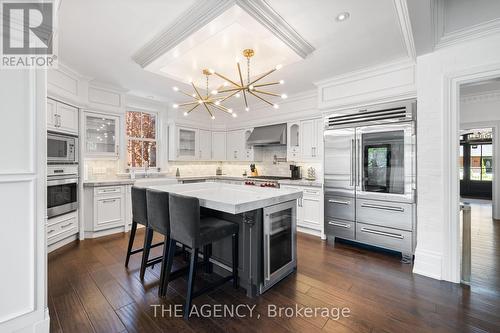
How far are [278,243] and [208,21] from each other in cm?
233

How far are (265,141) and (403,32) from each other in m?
3.10

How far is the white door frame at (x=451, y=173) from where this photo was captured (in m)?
2.48

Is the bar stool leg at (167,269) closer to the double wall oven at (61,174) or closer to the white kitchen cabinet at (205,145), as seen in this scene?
the double wall oven at (61,174)

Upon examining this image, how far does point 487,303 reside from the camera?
206 centimetres

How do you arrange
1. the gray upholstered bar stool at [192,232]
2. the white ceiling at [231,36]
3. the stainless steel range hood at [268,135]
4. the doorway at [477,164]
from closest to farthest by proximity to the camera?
the gray upholstered bar stool at [192,232] → the white ceiling at [231,36] → the stainless steel range hood at [268,135] → the doorway at [477,164]

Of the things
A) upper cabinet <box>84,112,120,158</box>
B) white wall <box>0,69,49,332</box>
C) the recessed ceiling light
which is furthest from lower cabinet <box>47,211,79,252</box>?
the recessed ceiling light

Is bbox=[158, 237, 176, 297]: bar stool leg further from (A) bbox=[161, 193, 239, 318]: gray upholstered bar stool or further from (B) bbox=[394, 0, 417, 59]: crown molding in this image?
(B) bbox=[394, 0, 417, 59]: crown molding

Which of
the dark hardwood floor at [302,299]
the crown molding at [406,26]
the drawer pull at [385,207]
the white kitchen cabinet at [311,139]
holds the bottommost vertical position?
the dark hardwood floor at [302,299]

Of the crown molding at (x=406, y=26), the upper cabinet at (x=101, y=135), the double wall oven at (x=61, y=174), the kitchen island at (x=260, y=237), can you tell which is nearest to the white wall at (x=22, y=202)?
the kitchen island at (x=260, y=237)

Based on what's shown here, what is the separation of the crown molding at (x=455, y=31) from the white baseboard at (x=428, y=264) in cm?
236

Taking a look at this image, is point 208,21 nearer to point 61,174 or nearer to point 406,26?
point 406,26

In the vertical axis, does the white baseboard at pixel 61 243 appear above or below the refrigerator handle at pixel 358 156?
below

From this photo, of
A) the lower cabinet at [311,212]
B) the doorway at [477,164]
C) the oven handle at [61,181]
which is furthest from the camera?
the doorway at [477,164]

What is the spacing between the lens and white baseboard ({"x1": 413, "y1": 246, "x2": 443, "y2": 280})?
2539 mm
